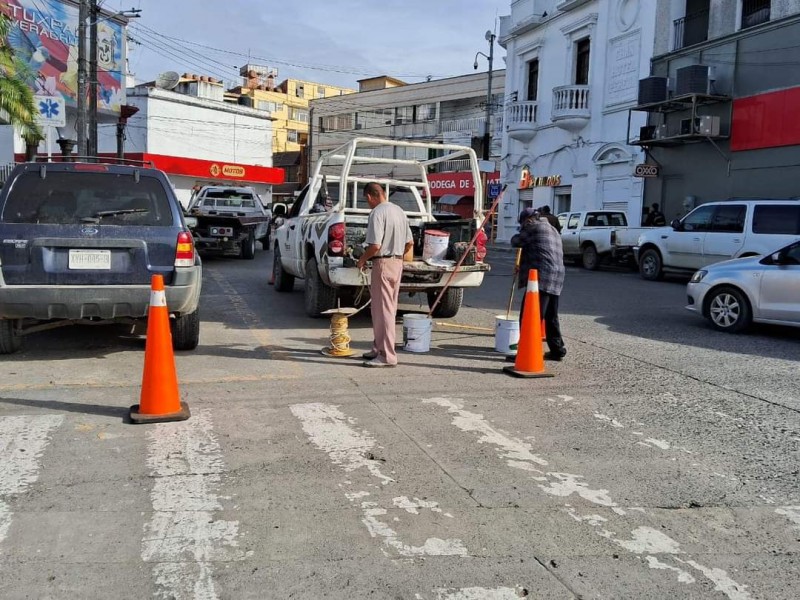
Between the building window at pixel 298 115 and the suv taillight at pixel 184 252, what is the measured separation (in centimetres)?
6921

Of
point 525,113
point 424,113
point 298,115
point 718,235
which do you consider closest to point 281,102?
point 298,115

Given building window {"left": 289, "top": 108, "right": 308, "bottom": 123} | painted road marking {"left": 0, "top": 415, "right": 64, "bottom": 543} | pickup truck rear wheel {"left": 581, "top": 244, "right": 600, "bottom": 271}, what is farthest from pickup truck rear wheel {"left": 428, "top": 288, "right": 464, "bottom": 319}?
building window {"left": 289, "top": 108, "right": 308, "bottom": 123}

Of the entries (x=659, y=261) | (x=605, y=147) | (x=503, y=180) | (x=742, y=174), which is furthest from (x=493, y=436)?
(x=503, y=180)

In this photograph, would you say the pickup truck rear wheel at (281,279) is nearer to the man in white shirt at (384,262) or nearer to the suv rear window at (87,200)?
the suv rear window at (87,200)

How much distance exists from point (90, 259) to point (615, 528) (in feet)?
16.3

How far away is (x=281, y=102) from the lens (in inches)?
2859

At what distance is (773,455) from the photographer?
189 inches

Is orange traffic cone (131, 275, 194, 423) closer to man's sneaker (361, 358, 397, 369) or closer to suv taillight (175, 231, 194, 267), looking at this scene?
suv taillight (175, 231, 194, 267)

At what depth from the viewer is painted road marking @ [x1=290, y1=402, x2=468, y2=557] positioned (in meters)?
3.41

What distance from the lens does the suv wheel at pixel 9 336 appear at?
23.2ft

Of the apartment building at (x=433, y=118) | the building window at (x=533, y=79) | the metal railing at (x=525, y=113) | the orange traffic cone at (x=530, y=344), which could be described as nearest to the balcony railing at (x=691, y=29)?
the metal railing at (x=525, y=113)

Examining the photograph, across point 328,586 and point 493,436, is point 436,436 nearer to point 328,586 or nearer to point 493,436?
point 493,436

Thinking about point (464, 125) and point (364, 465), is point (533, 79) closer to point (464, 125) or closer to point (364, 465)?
point (464, 125)

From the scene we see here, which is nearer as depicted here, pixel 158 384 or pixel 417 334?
pixel 158 384
